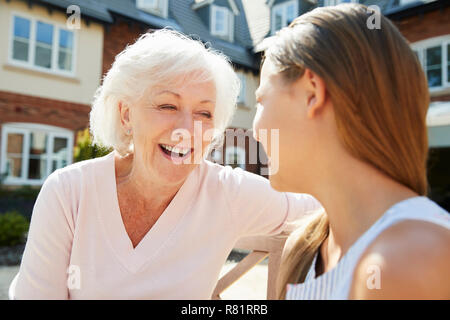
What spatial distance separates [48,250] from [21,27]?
31.7ft

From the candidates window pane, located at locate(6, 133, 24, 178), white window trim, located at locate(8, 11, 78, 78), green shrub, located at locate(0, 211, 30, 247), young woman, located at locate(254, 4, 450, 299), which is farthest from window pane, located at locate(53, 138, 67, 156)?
young woman, located at locate(254, 4, 450, 299)

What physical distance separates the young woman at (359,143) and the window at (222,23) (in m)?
14.1

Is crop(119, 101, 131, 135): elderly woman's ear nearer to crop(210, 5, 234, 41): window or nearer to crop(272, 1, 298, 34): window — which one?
crop(272, 1, 298, 34): window

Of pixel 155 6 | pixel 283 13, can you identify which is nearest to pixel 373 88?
pixel 155 6

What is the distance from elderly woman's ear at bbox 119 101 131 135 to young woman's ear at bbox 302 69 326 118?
1.13 meters

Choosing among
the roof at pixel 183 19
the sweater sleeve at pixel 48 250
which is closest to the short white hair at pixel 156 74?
the sweater sleeve at pixel 48 250

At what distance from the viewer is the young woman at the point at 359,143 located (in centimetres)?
80

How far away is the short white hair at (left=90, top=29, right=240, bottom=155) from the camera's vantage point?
175 centimetres

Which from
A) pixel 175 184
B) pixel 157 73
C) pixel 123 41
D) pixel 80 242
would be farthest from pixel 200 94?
pixel 123 41

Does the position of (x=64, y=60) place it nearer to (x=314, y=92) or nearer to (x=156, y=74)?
(x=156, y=74)

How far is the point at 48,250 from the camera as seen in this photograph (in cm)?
161

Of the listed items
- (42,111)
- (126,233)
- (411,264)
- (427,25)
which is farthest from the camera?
(427,25)

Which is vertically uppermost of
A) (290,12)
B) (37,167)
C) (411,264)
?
(290,12)

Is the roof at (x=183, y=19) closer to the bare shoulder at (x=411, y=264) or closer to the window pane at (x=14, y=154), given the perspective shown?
the window pane at (x=14, y=154)
